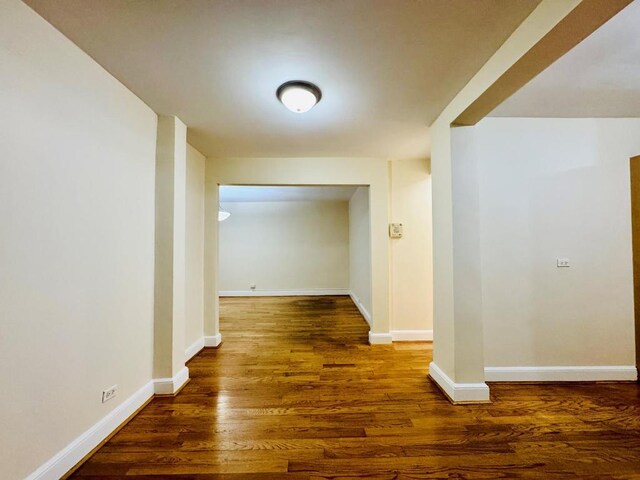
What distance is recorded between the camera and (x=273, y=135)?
273 cm

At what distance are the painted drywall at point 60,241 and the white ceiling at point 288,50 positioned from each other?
9.1 inches

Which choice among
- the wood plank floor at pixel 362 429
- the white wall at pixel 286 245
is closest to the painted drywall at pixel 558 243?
the wood plank floor at pixel 362 429

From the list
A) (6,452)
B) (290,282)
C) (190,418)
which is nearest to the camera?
(6,452)

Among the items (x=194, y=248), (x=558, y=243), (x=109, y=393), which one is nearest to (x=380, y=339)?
(x=558, y=243)

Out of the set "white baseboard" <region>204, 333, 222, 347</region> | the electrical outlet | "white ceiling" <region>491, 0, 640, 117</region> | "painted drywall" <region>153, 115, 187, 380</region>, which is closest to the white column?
"white baseboard" <region>204, 333, 222, 347</region>

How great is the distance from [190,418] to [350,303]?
4.43 meters

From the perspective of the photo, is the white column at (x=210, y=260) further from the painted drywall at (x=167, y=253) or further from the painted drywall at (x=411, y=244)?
the painted drywall at (x=411, y=244)

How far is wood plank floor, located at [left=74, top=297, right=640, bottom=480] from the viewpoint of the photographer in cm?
148

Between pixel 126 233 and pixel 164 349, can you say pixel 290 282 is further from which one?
pixel 126 233

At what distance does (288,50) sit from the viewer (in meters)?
1.54

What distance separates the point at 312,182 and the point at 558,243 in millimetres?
2633

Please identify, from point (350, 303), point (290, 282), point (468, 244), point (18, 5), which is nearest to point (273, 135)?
point (18, 5)

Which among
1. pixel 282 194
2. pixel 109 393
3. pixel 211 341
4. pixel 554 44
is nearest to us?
pixel 554 44

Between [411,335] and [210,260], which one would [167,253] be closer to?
[210,260]
